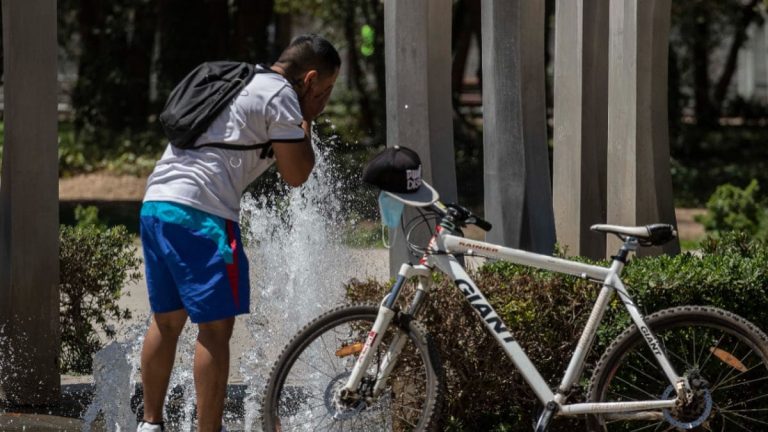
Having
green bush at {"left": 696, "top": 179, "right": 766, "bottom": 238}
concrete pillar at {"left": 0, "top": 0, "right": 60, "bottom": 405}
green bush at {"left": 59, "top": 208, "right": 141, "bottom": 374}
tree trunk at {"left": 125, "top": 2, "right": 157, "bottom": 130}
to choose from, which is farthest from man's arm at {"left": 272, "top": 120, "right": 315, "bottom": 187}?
tree trunk at {"left": 125, "top": 2, "right": 157, "bottom": 130}

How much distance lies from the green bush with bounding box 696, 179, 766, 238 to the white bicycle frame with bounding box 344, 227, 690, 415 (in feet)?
26.5

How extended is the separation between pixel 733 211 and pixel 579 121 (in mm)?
6121

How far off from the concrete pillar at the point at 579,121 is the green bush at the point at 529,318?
1.81 metres

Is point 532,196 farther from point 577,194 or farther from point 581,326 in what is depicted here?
point 581,326

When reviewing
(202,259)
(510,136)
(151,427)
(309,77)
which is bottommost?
(151,427)

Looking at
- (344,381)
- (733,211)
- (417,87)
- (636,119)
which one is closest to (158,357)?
(344,381)

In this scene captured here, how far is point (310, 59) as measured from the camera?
4930 millimetres

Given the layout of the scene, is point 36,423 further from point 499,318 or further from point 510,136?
point 510,136

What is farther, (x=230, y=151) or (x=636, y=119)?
(x=636, y=119)

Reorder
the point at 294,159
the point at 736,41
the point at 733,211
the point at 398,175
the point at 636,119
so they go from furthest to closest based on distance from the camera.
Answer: the point at 736,41
the point at 733,211
the point at 636,119
the point at 398,175
the point at 294,159

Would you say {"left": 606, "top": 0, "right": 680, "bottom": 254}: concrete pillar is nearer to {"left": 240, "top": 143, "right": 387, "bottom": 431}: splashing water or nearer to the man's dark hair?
{"left": 240, "top": 143, "right": 387, "bottom": 431}: splashing water

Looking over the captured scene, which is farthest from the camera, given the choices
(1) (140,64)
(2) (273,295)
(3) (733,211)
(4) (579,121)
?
(1) (140,64)

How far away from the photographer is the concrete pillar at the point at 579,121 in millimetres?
7301

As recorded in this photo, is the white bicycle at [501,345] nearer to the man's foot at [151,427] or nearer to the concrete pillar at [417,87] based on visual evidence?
the man's foot at [151,427]
